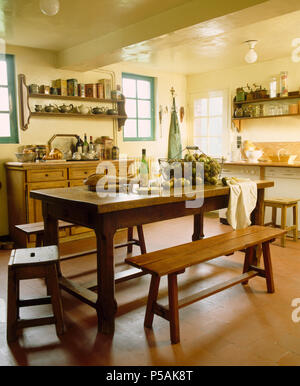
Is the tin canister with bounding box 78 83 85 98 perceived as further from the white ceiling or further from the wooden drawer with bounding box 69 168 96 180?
the wooden drawer with bounding box 69 168 96 180

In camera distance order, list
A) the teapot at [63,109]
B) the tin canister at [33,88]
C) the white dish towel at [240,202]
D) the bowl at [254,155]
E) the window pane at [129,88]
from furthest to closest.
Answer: the window pane at [129,88] < the bowl at [254,155] < the teapot at [63,109] < the tin canister at [33,88] < the white dish towel at [240,202]

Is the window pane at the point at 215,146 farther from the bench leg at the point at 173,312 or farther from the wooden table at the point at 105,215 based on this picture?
the bench leg at the point at 173,312

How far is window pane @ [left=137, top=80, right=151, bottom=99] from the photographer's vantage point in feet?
21.9

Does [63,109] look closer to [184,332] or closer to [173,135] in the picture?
[173,135]

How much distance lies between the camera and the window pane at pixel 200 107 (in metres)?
7.19

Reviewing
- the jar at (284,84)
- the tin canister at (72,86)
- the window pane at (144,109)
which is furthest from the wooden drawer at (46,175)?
the jar at (284,84)

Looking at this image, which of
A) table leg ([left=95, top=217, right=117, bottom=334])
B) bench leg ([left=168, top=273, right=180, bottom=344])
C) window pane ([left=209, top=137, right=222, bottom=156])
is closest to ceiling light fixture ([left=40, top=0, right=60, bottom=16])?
table leg ([left=95, top=217, right=117, bottom=334])

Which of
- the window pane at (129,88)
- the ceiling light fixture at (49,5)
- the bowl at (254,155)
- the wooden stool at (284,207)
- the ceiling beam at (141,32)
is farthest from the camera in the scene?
the window pane at (129,88)

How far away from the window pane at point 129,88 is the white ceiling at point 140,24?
72 centimetres

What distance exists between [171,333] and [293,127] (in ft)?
15.1

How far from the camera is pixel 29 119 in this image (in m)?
5.14

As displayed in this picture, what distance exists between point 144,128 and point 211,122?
1324 mm

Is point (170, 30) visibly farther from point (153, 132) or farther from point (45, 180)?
point (153, 132)
